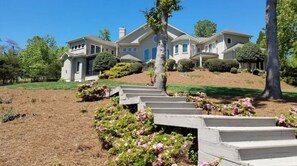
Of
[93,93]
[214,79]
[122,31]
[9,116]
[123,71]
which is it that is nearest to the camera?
[9,116]

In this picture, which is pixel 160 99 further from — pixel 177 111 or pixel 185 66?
pixel 185 66

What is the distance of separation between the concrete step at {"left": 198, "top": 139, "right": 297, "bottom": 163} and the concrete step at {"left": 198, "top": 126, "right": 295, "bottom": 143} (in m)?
0.09

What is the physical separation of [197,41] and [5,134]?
3468 centimetres

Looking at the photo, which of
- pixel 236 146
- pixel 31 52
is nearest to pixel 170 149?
pixel 236 146

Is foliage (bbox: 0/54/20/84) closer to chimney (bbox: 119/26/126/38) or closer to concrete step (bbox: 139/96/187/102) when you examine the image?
chimney (bbox: 119/26/126/38)

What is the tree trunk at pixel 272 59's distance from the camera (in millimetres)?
11445

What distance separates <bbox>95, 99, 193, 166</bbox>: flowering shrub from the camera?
4145mm

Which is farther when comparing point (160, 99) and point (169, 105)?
point (160, 99)

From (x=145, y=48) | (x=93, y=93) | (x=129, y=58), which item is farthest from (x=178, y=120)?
(x=145, y=48)

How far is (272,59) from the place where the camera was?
11750mm

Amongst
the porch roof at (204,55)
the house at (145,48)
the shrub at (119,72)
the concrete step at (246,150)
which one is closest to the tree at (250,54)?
the house at (145,48)

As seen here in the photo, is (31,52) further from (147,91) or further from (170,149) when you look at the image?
(170,149)

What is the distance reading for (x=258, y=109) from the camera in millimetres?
8859

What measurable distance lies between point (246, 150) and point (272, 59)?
940cm
